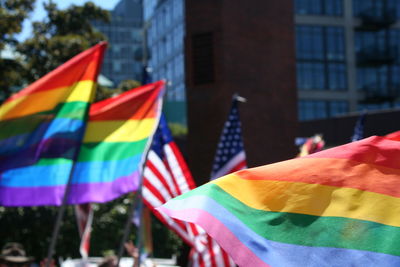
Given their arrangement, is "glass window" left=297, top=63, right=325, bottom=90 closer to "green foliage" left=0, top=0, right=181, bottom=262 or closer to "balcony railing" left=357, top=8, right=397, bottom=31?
"balcony railing" left=357, top=8, right=397, bottom=31

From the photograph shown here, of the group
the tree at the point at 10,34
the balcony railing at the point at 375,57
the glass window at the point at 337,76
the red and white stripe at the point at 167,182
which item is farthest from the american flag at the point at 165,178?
the balcony railing at the point at 375,57

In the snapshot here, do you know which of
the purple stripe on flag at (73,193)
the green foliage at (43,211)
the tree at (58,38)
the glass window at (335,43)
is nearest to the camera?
the purple stripe on flag at (73,193)

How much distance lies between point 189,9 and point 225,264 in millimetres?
11905

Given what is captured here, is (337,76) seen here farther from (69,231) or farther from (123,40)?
(123,40)

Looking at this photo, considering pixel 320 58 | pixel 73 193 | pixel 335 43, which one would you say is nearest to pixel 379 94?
pixel 335 43

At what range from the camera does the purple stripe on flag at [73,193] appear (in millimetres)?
9555

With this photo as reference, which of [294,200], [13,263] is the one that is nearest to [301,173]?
[294,200]

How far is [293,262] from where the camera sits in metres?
3.65

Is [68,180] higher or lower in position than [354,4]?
lower

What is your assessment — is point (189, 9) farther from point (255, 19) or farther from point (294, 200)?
point (294, 200)

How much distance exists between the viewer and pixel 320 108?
56.6 m

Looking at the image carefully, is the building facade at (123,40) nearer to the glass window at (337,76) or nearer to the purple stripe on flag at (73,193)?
the glass window at (337,76)

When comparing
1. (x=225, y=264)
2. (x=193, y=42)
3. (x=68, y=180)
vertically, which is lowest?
(x=225, y=264)

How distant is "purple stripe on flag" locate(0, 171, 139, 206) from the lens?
955cm
